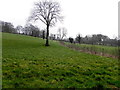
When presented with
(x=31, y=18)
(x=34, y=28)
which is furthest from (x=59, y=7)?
(x=34, y=28)

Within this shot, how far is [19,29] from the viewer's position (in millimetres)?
120750

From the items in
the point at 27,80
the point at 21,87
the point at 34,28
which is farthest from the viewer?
the point at 34,28

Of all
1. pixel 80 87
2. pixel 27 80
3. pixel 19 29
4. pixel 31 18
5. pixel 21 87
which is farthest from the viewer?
pixel 19 29

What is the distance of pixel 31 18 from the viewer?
3647 cm

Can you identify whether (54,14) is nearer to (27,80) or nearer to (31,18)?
(31,18)

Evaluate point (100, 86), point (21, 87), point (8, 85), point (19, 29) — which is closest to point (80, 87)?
point (100, 86)

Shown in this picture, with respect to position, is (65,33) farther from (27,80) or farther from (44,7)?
(27,80)

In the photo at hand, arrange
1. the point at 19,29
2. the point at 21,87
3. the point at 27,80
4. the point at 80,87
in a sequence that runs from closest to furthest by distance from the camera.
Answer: the point at 21,87 → the point at 80,87 → the point at 27,80 → the point at 19,29

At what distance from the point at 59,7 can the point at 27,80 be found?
34.8 metres

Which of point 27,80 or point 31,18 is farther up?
point 31,18

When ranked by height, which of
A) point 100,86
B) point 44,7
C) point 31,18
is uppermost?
point 44,7

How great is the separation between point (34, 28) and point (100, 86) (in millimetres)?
101825

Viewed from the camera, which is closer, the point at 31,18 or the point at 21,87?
the point at 21,87

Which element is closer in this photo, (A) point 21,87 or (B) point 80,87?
(A) point 21,87
